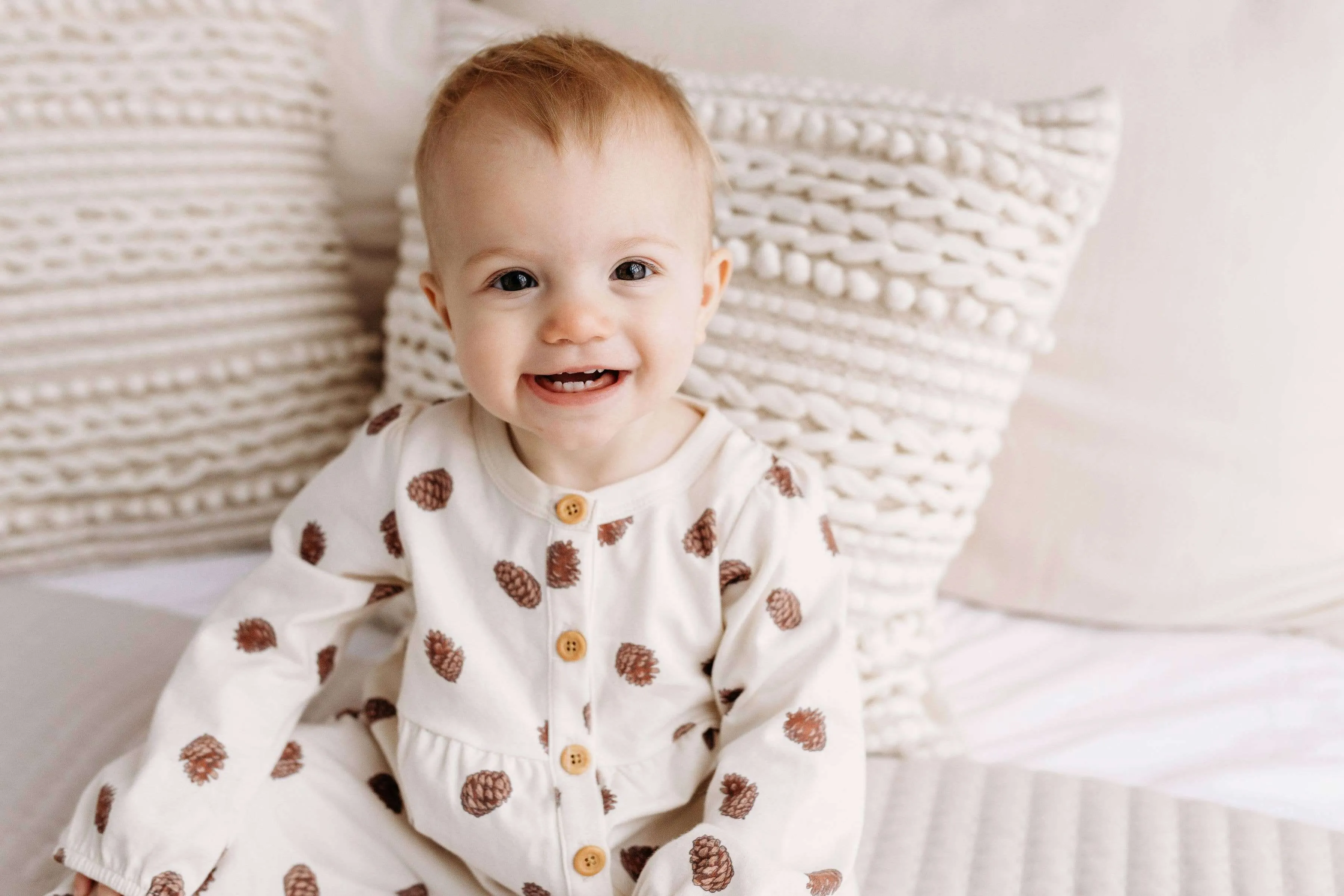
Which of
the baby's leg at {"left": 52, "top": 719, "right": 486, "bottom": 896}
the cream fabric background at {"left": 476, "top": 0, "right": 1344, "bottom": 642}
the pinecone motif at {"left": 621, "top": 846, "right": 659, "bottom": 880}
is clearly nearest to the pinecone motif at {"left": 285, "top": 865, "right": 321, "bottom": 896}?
the baby's leg at {"left": 52, "top": 719, "right": 486, "bottom": 896}

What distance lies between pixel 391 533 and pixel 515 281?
0.23 meters

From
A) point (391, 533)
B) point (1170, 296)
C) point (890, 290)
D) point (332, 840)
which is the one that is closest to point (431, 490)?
point (391, 533)

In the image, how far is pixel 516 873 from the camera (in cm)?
77

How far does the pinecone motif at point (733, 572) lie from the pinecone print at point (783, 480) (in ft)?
0.19

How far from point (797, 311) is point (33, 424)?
2.30ft

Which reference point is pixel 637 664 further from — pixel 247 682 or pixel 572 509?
pixel 247 682

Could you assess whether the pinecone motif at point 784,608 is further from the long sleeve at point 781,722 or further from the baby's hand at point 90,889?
the baby's hand at point 90,889

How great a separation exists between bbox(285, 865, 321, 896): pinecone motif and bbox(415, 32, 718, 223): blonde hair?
46cm

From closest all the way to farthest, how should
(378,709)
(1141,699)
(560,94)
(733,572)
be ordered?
(560,94), (733,572), (378,709), (1141,699)

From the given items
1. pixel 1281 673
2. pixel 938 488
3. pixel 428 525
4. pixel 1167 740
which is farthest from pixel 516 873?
pixel 1281 673

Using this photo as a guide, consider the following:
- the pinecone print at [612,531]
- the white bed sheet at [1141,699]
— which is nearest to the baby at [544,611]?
the pinecone print at [612,531]

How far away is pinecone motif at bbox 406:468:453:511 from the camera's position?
0.81 m

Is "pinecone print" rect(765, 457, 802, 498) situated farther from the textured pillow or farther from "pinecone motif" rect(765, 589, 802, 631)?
the textured pillow

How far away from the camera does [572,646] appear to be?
77cm
